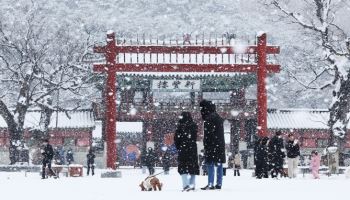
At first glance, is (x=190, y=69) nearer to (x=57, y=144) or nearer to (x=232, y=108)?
(x=232, y=108)


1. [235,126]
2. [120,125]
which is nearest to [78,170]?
[235,126]

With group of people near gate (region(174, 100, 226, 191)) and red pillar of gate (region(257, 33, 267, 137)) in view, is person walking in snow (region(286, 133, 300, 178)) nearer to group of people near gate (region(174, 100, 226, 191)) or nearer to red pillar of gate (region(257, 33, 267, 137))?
red pillar of gate (region(257, 33, 267, 137))

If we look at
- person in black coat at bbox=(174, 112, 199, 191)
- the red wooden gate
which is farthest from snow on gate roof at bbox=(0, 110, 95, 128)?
person in black coat at bbox=(174, 112, 199, 191)

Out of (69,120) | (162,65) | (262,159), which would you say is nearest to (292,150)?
(262,159)

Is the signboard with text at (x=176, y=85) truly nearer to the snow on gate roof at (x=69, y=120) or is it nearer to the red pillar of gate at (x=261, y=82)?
the snow on gate roof at (x=69, y=120)

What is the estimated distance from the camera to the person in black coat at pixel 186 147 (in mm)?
10492

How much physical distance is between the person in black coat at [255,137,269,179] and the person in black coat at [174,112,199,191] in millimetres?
6467

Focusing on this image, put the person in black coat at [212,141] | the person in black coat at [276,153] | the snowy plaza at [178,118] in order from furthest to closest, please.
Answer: the person in black coat at [276,153] < the snowy plaza at [178,118] < the person in black coat at [212,141]

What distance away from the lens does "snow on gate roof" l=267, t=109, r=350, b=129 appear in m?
39.3

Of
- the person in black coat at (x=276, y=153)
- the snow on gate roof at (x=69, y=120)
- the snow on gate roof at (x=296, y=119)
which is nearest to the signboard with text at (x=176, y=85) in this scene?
the snow on gate roof at (x=69, y=120)

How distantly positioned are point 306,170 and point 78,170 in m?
9.52

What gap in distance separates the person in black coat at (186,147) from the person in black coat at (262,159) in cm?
647

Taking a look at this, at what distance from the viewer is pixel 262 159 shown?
16891 millimetres

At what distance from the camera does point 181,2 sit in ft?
373
